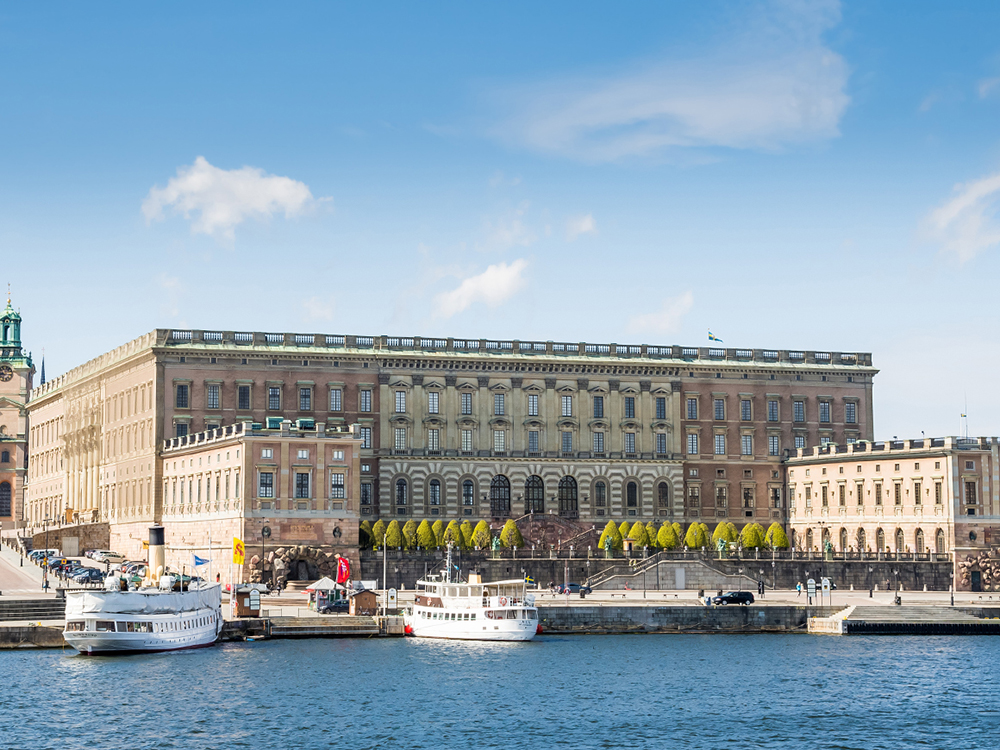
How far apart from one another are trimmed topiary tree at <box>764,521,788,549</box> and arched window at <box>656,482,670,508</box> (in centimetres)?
1122

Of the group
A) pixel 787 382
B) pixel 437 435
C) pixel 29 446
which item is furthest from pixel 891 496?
pixel 29 446

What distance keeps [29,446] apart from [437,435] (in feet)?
Result: 202

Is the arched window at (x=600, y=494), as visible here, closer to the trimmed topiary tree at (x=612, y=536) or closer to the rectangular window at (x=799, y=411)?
the trimmed topiary tree at (x=612, y=536)

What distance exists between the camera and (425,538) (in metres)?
124

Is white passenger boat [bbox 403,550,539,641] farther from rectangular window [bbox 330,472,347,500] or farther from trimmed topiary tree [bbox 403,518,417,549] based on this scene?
trimmed topiary tree [bbox 403,518,417,549]

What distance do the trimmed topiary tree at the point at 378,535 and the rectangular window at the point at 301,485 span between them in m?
8.66

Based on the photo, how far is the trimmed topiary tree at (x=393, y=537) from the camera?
404 feet

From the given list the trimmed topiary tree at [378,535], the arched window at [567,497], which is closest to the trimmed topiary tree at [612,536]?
the arched window at [567,497]

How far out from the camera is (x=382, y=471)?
13675 cm

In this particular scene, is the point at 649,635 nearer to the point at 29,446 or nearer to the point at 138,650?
the point at 138,650

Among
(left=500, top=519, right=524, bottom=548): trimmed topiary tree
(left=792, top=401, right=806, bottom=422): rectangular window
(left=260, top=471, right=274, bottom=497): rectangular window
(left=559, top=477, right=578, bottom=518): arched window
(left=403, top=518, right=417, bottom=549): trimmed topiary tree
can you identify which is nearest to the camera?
(left=260, top=471, right=274, bottom=497): rectangular window

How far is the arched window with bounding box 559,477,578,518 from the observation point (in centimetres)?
14200

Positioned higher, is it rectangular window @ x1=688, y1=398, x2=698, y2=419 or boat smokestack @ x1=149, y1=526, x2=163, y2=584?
rectangular window @ x1=688, y1=398, x2=698, y2=419

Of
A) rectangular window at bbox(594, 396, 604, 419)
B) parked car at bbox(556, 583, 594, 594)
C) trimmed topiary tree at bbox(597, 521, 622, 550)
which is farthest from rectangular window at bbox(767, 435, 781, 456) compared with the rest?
parked car at bbox(556, 583, 594, 594)
